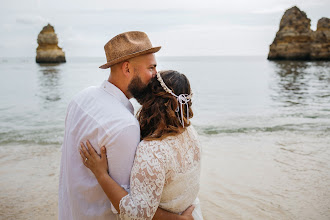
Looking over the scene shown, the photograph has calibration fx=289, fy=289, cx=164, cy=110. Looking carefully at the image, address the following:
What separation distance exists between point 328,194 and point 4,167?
18.6ft

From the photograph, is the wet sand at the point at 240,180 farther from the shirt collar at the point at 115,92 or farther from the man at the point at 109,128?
the shirt collar at the point at 115,92

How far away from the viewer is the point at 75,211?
184 centimetres

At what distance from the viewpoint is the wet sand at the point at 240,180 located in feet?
12.7

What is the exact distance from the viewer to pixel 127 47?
1869 mm

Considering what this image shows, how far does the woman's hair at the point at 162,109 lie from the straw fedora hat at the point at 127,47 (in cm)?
21

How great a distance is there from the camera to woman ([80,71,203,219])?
160cm

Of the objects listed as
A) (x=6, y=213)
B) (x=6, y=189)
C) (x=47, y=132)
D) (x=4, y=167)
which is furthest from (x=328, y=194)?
(x=47, y=132)

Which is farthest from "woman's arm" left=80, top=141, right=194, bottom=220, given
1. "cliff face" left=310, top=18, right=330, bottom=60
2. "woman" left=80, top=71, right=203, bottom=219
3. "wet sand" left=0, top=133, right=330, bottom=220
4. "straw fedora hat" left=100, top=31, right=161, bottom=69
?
"cliff face" left=310, top=18, right=330, bottom=60

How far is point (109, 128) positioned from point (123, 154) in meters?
0.17

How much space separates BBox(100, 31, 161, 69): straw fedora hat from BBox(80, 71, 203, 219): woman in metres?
0.20

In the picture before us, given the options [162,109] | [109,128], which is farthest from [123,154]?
[162,109]

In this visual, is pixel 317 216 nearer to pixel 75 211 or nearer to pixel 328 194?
pixel 328 194

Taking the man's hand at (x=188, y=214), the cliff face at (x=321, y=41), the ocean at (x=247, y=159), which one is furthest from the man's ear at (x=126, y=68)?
the cliff face at (x=321, y=41)

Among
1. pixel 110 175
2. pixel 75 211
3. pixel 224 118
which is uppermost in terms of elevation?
pixel 110 175
